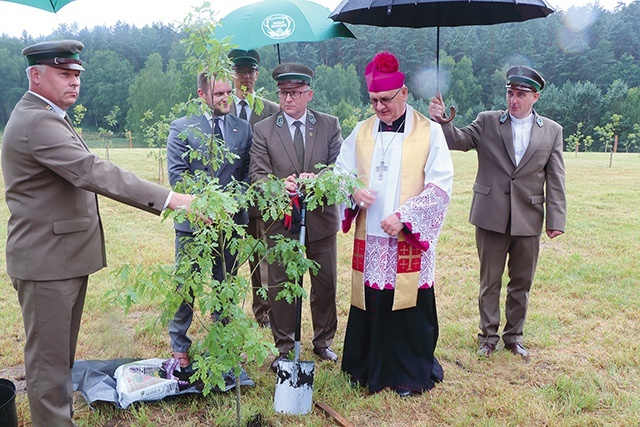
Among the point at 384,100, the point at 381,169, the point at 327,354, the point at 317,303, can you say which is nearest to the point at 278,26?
the point at 384,100

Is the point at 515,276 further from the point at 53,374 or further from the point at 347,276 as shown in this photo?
the point at 53,374

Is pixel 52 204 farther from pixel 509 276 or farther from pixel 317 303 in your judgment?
pixel 509 276

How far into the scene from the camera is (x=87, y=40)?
63.0 meters

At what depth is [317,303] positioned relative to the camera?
13.6 feet

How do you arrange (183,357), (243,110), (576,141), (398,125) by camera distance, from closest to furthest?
(398,125) → (183,357) → (243,110) → (576,141)

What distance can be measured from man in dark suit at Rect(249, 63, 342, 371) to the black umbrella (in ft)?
1.74

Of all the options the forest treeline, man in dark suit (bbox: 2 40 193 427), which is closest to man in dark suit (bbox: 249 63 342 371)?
man in dark suit (bbox: 2 40 193 427)

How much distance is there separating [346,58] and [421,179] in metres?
55.2

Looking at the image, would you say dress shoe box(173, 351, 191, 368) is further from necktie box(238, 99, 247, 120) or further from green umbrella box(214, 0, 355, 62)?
green umbrella box(214, 0, 355, 62)

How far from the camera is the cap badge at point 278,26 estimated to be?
4.26 metres

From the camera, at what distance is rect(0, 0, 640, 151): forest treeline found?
46000mm

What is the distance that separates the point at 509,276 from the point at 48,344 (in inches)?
131

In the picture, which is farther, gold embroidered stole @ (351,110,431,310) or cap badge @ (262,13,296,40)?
cap badge @ (262,13,296,40)

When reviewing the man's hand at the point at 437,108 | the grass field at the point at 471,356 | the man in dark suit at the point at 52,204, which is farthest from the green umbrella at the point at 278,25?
the grass field at the point at 471,356
